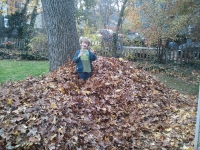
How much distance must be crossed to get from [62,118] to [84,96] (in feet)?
3.73

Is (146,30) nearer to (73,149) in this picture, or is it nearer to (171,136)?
(171,136)

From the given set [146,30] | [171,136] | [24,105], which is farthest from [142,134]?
[146,30]

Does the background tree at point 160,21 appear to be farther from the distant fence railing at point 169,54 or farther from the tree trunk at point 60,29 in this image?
the tree trunk at point 60,29

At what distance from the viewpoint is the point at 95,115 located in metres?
3.99

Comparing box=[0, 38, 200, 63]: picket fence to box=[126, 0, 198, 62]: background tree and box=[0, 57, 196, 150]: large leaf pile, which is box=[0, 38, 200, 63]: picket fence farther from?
box=[0, 57, 196, 150]: large leaf pile

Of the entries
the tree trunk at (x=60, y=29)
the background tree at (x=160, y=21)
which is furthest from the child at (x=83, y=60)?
the background tree at (x=160, y=21)

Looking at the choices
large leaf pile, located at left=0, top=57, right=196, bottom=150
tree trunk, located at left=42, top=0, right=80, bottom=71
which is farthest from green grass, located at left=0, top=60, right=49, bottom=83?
large leaf pile, located at left=0, top=57, right=196, bottom=150

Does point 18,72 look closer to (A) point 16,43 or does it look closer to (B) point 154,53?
(A) point 16,43

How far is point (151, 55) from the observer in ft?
43.8

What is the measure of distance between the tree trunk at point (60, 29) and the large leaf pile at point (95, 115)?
19.6 inches

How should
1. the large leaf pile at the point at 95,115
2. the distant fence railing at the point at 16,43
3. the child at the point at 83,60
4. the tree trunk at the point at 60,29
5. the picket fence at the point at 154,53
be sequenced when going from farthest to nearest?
the distant fence railing at the point at 16,43, the picket fence at the point at 154,53, the tree trunk at the point at 60,29, the child at the point at 83,60, the large leaf pile at the point at 95,115

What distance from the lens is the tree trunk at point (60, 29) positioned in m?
6.02

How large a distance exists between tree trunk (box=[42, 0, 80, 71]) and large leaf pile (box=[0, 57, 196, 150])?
497 millimetres

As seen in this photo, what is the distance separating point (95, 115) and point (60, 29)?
3.11m
